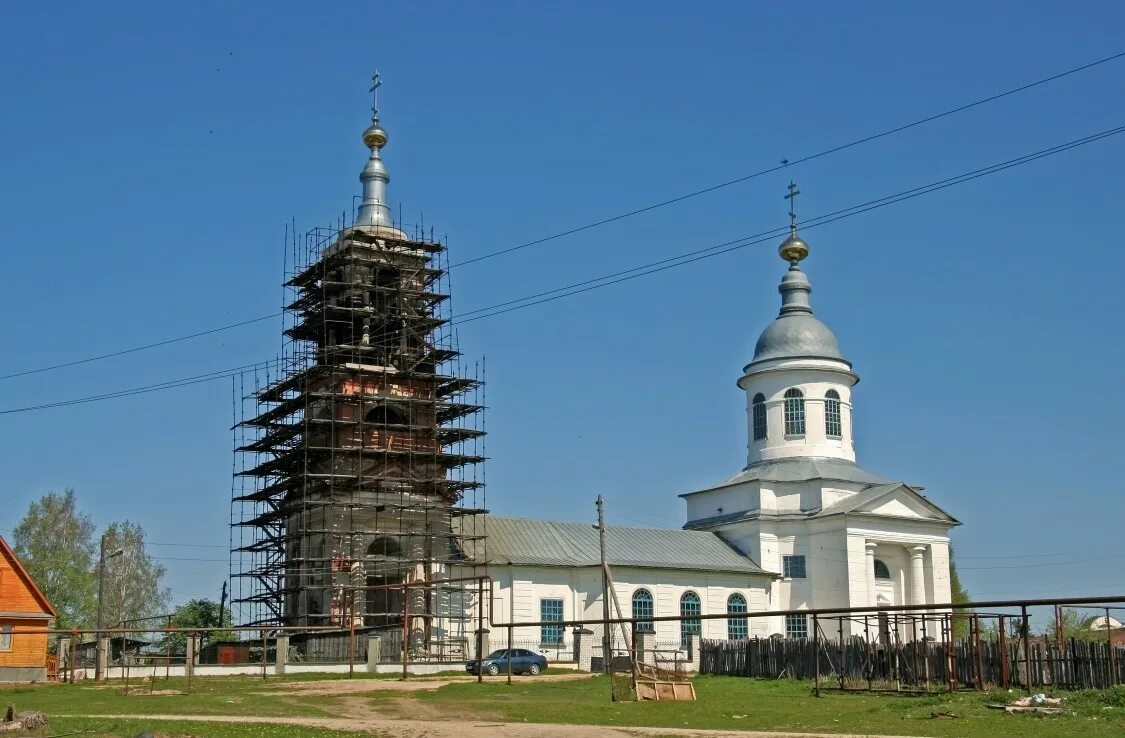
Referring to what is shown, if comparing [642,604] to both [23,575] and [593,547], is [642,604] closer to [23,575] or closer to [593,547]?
[593,547]

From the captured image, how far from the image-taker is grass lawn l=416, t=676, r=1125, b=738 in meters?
22.2

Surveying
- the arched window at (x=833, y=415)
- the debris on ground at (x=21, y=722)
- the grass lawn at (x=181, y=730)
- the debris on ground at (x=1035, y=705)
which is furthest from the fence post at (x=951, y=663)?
the arched window at (x=833, y=415)

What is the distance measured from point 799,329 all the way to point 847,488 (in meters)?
7.91

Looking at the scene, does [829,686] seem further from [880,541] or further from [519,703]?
[880,541]

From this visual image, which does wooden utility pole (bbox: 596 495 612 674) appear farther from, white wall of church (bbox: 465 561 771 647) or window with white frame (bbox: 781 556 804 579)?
window with white frame (bbox: 781 556 804 579)

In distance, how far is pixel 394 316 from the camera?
53375 mm

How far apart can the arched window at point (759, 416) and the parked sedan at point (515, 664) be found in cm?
2311

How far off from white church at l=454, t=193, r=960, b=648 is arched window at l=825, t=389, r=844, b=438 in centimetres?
6

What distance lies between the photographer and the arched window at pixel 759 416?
63.4 metres

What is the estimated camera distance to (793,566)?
5953 cm

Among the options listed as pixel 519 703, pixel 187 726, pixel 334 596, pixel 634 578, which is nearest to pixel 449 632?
pixel 334 596

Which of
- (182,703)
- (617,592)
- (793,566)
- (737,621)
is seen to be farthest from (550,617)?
(182,703)

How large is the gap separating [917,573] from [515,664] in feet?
80.1

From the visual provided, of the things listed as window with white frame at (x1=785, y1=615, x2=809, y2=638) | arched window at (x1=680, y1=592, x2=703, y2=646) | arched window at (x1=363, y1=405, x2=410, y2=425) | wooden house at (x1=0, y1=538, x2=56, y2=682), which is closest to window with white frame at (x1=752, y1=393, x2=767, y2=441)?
window with white frame at (x1=785, y1=615, x2=809, y2=638)
